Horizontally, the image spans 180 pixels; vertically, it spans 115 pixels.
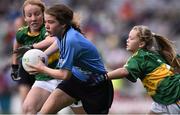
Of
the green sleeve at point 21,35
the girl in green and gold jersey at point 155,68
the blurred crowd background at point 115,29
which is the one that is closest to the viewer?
the girl in green and gold jersey at point 155,68

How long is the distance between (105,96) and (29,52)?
37.0 inches

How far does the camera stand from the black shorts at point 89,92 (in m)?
7.40

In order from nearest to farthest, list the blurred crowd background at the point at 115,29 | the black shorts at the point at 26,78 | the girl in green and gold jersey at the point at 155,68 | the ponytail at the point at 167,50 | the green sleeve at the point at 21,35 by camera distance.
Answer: the girl in green and gold jersey at the point at 155,68 → the ponytail at the point at 167,50 → the green sleeve at the point at 21,35 → the black shorts at the point at 26,78 → the blurred crowd background at the point at 115,29

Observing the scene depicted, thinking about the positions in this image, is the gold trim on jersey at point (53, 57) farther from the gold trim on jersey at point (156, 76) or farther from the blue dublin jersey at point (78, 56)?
the gold trim on jersey at point (156, 76)

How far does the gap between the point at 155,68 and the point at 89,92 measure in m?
0.85

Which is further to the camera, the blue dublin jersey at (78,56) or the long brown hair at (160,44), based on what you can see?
the long brown hair at (160,44)

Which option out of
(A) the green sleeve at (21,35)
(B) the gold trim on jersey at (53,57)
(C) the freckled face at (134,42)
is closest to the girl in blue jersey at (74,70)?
(C) the freckled face at (134,42)

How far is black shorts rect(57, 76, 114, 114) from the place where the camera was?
7.40 metres

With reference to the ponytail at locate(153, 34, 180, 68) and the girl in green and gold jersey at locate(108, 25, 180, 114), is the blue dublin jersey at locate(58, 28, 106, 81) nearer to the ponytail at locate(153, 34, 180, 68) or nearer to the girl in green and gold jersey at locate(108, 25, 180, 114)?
the girl in green and gold jersey at locate(108, 25, 180, 114)

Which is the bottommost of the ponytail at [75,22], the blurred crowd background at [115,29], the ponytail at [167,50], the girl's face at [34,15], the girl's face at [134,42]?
the blurred crowd background at [115,29]

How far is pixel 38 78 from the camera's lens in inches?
331

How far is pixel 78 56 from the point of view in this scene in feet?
23.7

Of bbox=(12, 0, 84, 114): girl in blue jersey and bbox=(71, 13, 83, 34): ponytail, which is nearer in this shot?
bbox=(71, 13, 83, 34): ponytail

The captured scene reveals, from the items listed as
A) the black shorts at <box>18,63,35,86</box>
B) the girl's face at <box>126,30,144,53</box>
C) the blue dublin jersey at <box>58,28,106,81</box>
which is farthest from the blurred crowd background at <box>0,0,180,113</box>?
the blue dublin jersey at <box>58,28,106,81</box>
